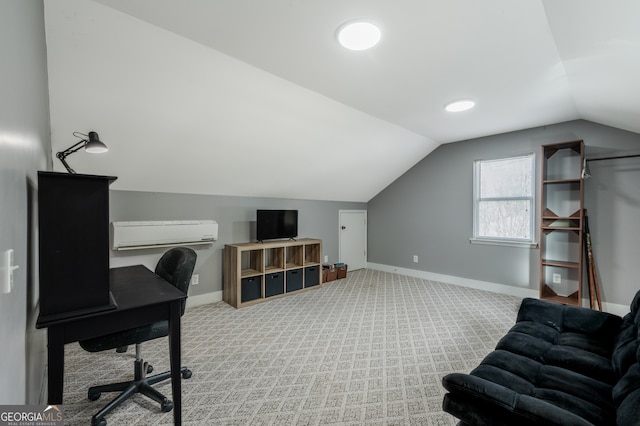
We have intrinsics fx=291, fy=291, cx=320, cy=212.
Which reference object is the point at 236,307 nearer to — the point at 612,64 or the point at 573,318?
the point at 573,318

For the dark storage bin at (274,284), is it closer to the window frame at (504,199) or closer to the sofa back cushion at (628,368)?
the window frame at (504,199)

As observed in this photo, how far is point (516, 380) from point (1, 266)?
2.15m

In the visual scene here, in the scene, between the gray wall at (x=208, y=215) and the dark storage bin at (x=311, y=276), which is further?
the dark storage bin at (x=311, y=276)

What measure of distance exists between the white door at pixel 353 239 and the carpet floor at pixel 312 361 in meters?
1.71


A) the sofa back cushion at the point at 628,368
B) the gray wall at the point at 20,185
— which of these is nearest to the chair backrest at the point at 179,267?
the gray wall at the point at 20,185

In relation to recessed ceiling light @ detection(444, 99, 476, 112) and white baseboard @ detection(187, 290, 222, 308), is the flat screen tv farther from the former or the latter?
recessed ceiling light @ detection(444, 99, 476, 112)

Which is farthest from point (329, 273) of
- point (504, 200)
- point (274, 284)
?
point (504, 200)

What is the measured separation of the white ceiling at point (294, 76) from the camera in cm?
165

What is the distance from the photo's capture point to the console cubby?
12.2 ft

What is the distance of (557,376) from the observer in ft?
4.93

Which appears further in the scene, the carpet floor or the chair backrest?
the chair backrest

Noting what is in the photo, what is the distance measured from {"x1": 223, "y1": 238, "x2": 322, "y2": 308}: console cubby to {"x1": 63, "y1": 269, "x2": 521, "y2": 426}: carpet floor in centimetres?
17

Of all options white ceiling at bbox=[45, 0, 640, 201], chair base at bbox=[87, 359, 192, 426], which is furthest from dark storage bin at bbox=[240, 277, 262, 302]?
chair base at bbox=[87, 359, 192, 426]

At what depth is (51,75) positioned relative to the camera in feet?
6.41
